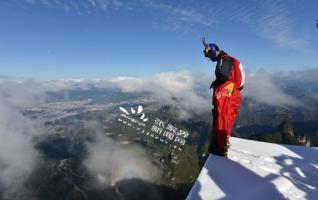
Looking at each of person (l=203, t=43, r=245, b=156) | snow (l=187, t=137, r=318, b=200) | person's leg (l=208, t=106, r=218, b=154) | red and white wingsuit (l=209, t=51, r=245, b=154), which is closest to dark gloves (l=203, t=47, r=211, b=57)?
person (l=203, t=43, r=245, b=156)

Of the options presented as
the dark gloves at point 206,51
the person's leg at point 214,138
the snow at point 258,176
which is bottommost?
the snow at point 258,176

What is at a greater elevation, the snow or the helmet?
the helmet

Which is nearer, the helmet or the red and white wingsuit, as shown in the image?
the red and white wingsuit

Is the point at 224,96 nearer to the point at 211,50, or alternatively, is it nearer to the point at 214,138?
the point at 214,138

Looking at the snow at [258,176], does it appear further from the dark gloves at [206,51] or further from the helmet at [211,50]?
the dark gloves at [206,51]

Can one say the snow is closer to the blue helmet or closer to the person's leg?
the person's leg

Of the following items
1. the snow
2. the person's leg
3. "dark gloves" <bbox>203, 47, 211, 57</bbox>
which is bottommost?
the snow

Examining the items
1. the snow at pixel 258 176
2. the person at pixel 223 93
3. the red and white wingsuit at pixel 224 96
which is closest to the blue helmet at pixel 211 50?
the person at pixel 223 93

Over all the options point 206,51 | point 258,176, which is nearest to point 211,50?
point 206,51
